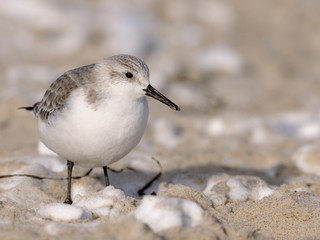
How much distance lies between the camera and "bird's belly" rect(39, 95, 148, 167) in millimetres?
3529

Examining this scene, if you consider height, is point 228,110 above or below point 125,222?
below

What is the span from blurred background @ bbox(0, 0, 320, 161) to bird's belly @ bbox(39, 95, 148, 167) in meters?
2.10

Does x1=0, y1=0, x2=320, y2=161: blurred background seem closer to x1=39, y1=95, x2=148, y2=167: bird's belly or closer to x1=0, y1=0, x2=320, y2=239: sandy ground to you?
x1=0, y1=0, x2=320, y2=239: sandy ground

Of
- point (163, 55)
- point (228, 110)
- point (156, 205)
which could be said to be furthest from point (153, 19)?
point (156, 205)

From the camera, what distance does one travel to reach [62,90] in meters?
3.87

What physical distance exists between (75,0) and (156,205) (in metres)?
6.93

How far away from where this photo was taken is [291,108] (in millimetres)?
7203

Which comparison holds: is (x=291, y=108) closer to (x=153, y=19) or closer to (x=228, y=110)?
(x=228, y=110)

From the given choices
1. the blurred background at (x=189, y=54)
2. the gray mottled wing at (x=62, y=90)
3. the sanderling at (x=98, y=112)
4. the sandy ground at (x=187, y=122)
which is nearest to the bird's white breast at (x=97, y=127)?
the sanderling at (x=98, y=112)

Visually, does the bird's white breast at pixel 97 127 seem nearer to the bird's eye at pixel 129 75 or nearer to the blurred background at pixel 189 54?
the bird's eye at pixel 129 75

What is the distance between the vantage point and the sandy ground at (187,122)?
3.12 m

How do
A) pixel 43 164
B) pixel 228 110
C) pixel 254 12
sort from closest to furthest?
pixel 43 164 < pixel 228 110 < pixel 254 12

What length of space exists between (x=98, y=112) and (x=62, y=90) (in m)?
0.50

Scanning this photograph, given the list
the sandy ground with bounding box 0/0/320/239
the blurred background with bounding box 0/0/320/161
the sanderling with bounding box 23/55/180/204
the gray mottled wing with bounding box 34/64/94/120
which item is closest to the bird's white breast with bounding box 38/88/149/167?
the sanderling with bounding box 23/55/180/204
